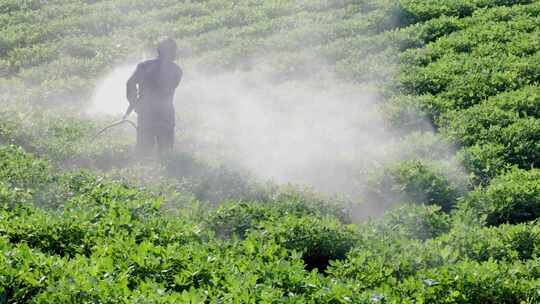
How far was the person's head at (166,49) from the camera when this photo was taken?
467 inches

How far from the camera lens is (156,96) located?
12.1 m

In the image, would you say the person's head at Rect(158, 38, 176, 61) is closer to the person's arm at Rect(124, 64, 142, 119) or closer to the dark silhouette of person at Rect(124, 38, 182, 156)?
the dark silhouette of person at Rect(124, 38, 182, 156)

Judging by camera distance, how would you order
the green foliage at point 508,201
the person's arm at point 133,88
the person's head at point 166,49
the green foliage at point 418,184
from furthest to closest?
the person's arm at point 133,88 < the person's head at point 166,49 < the green foliage at point 418,184 < the green foliage at point 508,201

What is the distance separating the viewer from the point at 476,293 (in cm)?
725

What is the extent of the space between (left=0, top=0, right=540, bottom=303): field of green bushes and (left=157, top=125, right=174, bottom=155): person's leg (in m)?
0.33

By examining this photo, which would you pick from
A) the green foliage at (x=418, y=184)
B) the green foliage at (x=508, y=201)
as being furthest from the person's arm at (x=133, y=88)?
the green foliage at (x=508, y=201)

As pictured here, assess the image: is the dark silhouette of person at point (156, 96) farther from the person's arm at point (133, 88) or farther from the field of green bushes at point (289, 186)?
the field of green bushes at point (289, 186)

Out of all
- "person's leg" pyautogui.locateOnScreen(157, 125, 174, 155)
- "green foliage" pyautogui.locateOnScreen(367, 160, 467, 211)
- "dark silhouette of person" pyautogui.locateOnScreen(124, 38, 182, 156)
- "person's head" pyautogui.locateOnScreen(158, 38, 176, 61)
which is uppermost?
"person's head" pyautogui.locateOnScreen(158, 38, 176, 61)

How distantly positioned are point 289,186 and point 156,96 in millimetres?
2790

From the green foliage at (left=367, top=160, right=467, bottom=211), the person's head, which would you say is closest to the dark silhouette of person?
the person's head

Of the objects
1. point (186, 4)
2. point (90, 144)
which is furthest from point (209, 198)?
point (186, 4)

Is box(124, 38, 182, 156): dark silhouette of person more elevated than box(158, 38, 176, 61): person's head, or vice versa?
box(158, 38, 176, 61): person's head

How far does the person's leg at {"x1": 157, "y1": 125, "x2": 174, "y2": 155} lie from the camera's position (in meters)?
12.2

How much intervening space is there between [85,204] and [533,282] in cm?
494
